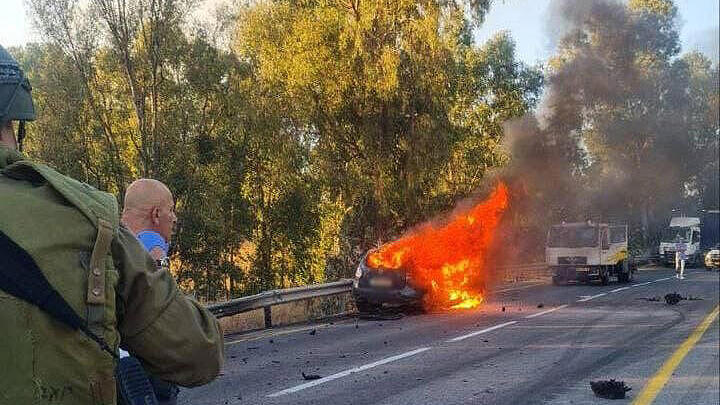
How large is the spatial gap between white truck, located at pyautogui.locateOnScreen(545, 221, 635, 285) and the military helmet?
25.3 metres

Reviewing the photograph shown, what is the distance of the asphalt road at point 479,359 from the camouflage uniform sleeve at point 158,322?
570cm

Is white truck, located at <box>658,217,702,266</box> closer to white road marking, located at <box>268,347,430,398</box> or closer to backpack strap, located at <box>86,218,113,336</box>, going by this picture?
white road marking, located at <box>268,347,430,398</box>

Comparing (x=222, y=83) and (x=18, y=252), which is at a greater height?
(x=222, y=83)

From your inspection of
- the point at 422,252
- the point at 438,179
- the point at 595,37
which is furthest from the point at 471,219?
the point at 595,37

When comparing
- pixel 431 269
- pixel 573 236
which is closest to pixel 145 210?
pixel 431 269

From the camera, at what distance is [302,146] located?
22.0 meters

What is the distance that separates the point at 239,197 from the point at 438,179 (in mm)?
6919

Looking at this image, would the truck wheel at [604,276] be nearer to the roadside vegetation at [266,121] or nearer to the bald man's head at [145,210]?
the roadside vegetation at [266,121]

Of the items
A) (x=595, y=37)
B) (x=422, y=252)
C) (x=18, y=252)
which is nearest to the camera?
(x=18, y=252)

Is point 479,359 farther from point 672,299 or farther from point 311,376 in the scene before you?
point 672,299

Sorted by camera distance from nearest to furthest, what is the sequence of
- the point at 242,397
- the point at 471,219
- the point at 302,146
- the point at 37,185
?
the point at 37,185
the point at 242,397
the point at 471,219
the point at 302,146

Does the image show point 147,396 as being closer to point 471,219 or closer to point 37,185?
point 37,185

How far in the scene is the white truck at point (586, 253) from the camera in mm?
25234

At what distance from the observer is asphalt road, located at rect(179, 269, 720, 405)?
7.45 metres
